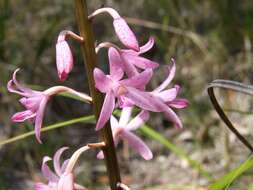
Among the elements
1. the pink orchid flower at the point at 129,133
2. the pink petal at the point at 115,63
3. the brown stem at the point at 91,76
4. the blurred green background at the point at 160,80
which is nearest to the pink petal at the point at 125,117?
the pink orchid flower at the point at 129,133

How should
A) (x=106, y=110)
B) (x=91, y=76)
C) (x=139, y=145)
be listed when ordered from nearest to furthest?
(x=106, y=110)
(x=91, y=76)
(x=139, y=145)

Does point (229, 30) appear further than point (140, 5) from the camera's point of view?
No

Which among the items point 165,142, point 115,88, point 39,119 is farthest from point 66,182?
point 165,142

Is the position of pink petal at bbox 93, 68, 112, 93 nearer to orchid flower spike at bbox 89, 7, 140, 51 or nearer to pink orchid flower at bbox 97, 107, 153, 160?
orchid flower spike at bbox 89, 7, 140, 51

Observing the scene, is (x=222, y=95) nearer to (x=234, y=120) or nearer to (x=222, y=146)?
(x=234, y=120)

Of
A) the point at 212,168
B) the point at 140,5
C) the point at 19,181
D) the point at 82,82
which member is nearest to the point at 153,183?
the point at 212,168

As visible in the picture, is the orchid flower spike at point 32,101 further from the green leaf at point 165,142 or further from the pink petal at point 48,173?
the green leaf at point 165,142

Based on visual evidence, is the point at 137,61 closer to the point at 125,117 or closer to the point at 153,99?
the point at 153,99
